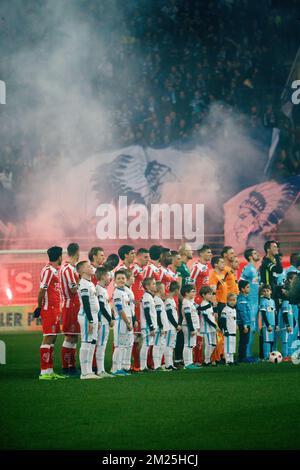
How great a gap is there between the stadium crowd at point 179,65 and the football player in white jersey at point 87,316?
13252mm

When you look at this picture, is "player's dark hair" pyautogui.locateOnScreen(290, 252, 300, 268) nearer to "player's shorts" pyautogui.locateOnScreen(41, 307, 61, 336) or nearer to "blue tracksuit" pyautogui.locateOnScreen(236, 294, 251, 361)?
"blue tracksuit" pyautogui.locateOnScreen(236, 294, 251, 361)

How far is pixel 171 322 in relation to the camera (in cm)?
1187

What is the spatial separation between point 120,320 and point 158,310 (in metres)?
0.69

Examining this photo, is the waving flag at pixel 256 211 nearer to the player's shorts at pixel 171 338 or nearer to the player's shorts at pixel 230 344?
the player's shorts at pixel 230 344

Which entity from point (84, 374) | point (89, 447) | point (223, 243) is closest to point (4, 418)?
point (89, 447)

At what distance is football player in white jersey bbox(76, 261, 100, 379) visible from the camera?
34.8 ft

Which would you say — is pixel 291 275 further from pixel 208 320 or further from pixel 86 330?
pixel 86 330

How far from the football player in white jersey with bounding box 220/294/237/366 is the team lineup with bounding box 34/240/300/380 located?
1 centimetres

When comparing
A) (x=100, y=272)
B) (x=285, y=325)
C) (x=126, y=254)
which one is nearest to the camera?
(x=100, y=272)

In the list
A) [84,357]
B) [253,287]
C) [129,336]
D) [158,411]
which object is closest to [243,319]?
[253,287]

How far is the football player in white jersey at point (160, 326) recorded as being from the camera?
1184 cm

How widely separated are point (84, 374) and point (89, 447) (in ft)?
13.3

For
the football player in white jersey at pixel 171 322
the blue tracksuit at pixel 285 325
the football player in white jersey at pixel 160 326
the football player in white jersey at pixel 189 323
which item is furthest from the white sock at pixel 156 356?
the blue tracksuit at pixel 285 325
